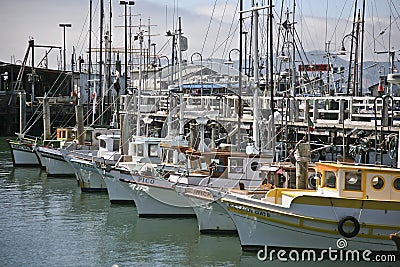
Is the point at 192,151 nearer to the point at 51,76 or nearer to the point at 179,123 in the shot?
the point at 179,123

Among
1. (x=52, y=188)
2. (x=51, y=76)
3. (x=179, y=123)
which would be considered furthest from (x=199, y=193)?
(x=51, y=76)

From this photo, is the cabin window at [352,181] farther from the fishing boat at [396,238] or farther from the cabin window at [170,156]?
the cabin window at [170,156]

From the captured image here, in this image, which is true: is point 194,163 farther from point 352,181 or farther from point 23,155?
point 23,155

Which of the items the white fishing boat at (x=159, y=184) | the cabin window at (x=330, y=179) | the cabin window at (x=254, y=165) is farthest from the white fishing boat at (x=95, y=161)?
the cabin window at (x=330, y=179)

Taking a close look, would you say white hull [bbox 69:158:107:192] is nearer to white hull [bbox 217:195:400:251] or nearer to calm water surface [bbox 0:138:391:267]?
calm water surface [bbox 0:138:391:267]

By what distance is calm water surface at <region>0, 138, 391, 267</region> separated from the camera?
22.4 meters

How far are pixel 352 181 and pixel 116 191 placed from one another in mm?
13542

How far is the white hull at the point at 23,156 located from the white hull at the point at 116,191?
17.3m

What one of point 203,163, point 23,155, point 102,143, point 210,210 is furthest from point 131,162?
point 23,155

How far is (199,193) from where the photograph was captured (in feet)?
77.4

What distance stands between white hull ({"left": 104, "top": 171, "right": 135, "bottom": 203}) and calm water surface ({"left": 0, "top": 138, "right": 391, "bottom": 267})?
0.37m

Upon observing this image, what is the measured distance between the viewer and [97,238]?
25578mm

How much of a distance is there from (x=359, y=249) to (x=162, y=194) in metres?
8.76

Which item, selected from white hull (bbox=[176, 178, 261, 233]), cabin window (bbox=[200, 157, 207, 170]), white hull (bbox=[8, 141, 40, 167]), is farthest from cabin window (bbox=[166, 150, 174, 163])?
white hull (bbox=[8, 141, 40, 167])
